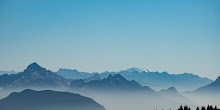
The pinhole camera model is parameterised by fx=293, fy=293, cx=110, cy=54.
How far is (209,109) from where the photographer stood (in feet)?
598

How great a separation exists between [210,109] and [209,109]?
1283 millimetres

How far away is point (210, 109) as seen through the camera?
183m
